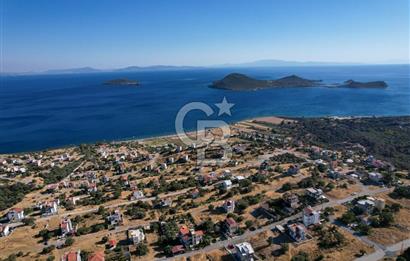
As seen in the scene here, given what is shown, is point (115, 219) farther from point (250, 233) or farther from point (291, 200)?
point (291, 200)

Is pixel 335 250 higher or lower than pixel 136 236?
lower

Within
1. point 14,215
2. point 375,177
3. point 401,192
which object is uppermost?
point 375,177

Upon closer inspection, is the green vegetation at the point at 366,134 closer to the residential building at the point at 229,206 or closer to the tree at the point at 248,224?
the residential building at the point at 229,206

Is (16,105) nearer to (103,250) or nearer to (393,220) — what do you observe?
(103,250)

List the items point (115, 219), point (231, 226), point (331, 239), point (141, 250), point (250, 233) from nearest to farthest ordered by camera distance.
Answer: point (141, 250) < point (331, 239) < point (231, 226) < point (250, 233) < point (115, 219)

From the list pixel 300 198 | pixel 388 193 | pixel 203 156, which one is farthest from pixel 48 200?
pixel 388 193

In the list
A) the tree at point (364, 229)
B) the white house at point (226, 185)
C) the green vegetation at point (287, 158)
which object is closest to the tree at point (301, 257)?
the tree at point (364, 229)

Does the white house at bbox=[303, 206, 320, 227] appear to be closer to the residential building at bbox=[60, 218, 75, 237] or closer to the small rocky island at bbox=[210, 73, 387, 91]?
the residential building at bbox=[60, 218, 75, 237]

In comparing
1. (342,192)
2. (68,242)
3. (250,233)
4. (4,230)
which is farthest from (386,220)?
(4,230)
